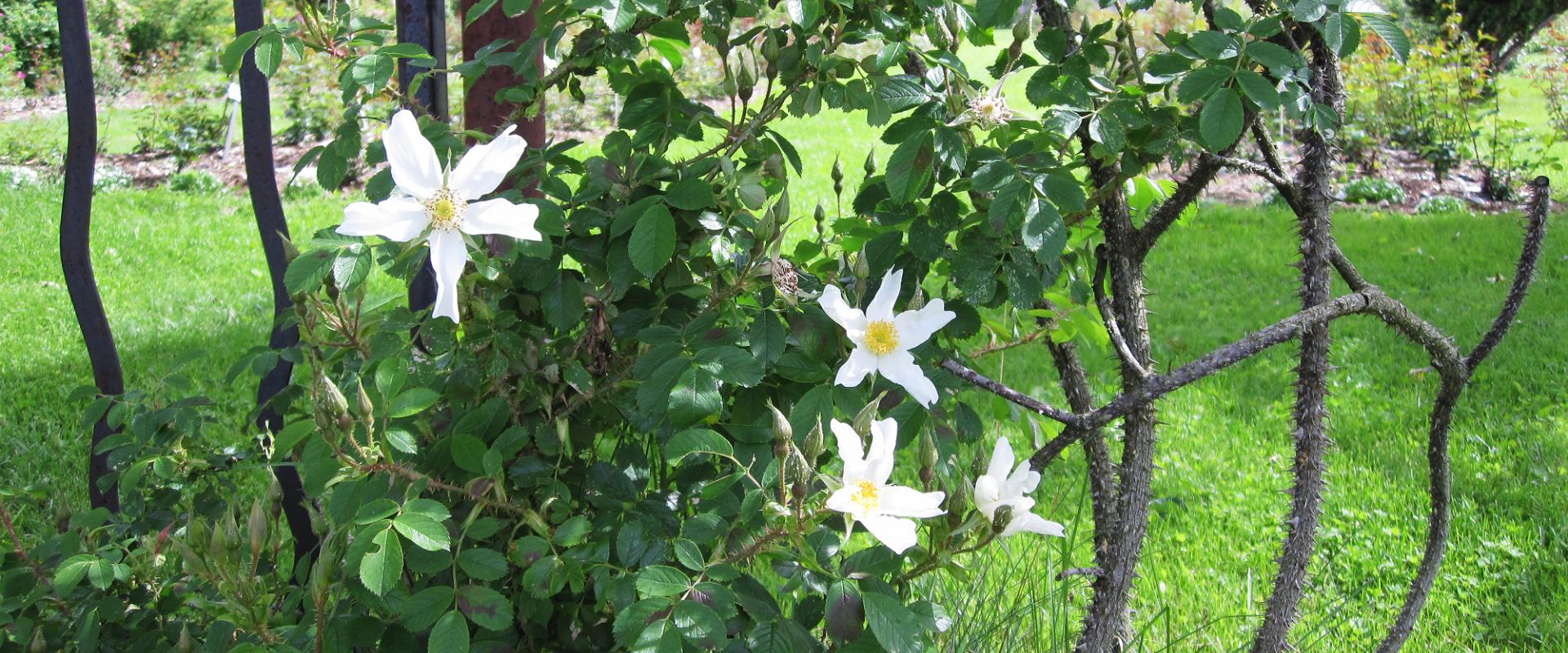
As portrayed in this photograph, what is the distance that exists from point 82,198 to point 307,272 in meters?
1.28

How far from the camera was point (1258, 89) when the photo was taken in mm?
1301

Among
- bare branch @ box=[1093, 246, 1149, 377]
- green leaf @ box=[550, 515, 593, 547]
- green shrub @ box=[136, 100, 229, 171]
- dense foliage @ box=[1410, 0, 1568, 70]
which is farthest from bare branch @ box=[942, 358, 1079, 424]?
dense foliage @ box=[1410, 0, 1568, 70]

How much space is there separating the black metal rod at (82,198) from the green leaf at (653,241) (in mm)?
1290

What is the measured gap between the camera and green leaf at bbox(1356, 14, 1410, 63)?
1294 mm

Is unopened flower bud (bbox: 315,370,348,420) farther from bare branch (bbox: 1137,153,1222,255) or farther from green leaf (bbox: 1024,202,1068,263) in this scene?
bare branch (bbox: 1137,153,1222,255)

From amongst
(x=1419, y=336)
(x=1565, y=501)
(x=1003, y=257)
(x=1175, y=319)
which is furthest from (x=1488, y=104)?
(x=1003, y=257)

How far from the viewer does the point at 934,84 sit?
1420 mm

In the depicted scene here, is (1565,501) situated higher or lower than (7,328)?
higher

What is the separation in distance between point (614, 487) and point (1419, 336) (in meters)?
1.23

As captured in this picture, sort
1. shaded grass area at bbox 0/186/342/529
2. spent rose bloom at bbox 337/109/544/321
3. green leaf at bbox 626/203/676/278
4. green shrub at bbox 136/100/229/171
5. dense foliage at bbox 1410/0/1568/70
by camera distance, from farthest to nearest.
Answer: dense foliage at bbox 1410/0/1568/70, green shrub at bbox 136/100/229/171, shaded grass area at bbox 0/186/342/529, green leaf at bbox 626/203/676/278, spent rose bloom at bbox 337/109/544/321

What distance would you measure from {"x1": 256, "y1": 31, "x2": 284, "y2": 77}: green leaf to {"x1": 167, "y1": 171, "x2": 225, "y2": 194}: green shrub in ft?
19.1

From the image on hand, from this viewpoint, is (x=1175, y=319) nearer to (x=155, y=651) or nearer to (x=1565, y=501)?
(x=1565, y=501)

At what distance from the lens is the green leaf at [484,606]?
1.22 meters

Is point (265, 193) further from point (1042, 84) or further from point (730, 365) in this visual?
point (1042, 84)
